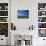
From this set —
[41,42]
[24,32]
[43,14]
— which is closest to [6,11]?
[24,32]

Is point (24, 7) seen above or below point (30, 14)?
above

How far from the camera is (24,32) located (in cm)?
669

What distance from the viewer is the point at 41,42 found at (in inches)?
268

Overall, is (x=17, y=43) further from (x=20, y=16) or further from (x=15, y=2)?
(x=15, y=2)

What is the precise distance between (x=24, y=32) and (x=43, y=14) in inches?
54.3

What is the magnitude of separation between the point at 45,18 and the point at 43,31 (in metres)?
0.68

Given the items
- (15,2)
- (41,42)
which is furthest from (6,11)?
(41,42)

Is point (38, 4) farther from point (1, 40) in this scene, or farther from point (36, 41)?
point (1, 40)

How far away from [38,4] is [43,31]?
142 cm

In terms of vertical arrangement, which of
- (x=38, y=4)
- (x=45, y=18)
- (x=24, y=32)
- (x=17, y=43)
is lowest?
(x=17, y=43)

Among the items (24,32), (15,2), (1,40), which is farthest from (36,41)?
(15,2)

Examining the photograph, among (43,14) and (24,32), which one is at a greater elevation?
(43,14)

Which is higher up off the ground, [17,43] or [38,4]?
[38,4]

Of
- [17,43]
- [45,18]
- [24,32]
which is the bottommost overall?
[17,43]
